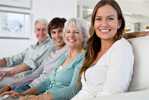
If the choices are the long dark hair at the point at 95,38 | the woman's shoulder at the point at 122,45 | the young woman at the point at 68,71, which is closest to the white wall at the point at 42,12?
the young woman at the point at 68,71

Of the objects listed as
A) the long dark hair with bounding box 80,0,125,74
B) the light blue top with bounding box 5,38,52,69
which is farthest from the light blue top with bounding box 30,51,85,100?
the light blue top with bounding box 5,38,52,69

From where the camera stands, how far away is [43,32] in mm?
2895

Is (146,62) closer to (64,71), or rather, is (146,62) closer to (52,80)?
(64,71)

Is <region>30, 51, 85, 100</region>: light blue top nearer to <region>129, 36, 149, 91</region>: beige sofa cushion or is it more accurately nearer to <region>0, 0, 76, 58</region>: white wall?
<region>129, 36, 149, 91</region>: beige sofa cushion

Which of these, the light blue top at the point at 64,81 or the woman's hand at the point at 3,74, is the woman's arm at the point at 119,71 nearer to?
the light blue top at the point at 64,81

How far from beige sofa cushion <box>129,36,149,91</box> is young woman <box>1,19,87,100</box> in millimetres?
415

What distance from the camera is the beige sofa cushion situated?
1.41 m

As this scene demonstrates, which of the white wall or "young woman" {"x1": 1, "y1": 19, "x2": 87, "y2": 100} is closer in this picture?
"young woman" {"x1": 1, "y1": 19, "x2": 87, "y2": 100}

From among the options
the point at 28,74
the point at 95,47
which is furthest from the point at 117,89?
the point at 28,74

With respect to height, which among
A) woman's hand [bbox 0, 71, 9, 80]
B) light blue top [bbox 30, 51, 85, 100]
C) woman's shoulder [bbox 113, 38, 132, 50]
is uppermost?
woman's shoulder [bbox 113, 38, 132, 50]

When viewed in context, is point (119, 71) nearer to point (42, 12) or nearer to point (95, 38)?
point (95, 38)

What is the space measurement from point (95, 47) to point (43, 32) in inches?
49.2

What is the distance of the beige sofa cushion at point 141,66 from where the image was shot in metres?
1.41

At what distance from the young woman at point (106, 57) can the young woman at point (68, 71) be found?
0.43ft
